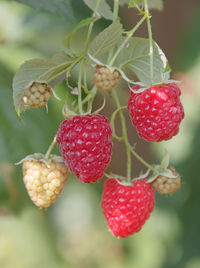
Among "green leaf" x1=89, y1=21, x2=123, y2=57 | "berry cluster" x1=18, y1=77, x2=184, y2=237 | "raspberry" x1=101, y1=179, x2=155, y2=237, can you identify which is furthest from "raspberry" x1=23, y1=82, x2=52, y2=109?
"raspberry" x1=101, y1=179, x2=155, y2=237

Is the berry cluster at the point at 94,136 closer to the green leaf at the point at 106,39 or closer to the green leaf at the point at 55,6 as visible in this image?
the green leaf at the point at 106,39

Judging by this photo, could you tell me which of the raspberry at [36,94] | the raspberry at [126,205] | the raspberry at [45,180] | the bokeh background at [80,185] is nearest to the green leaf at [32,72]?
the raspberry at [36,94]

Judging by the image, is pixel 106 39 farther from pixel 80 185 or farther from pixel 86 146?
pixel 80 185

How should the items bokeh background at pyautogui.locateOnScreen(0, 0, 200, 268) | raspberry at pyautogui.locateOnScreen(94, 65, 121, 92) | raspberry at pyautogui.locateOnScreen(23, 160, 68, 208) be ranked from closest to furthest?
1. raspberry at pyautogui.locateOnScreen(94, 65, 121, 92)
2. raspberry at pyautogui.locateOnScreen(23, 160, 68, 208)
3. bokeh background at pyautogui.locateOnScreen(0, 0, 200, 268)

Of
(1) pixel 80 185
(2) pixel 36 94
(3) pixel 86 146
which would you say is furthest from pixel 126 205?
(1) pixel 80 185

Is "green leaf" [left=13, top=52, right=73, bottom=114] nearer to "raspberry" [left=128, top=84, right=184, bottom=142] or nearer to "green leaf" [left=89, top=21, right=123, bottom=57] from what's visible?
"green leaf" [left=89, top=21, right=123, bottom=57]

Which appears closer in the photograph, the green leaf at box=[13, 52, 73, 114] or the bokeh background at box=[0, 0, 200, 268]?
the green leaf at box=[13, 52, 73, 114]
